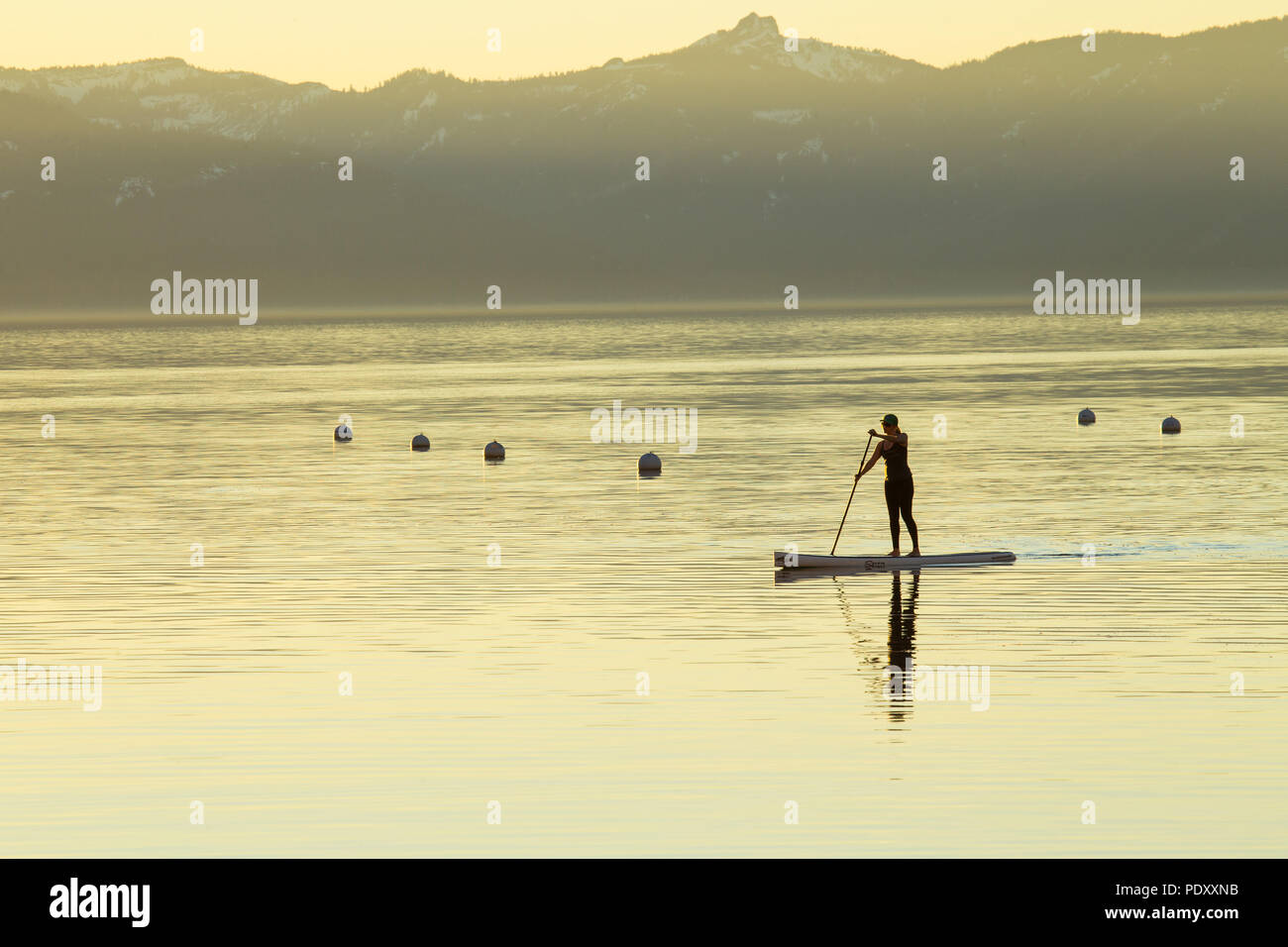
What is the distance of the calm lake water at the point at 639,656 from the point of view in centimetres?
1856

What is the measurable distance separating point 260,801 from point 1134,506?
30261mm

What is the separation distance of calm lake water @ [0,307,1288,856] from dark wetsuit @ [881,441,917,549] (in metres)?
1.39

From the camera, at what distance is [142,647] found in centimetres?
2777

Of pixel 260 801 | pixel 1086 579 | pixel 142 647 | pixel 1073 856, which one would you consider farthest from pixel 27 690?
pixel 1086 579

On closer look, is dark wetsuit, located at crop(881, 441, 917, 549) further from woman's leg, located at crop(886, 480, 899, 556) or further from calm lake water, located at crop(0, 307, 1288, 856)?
calm lake water, located at crop(0, 307, 1288, 856)

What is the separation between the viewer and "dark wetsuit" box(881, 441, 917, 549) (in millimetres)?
35781

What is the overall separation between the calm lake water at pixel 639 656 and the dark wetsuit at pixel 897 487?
54.8 inches

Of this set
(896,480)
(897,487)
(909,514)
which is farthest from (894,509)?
(896,480)

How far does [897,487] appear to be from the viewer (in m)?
35.9

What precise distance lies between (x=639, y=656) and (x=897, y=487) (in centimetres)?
1067

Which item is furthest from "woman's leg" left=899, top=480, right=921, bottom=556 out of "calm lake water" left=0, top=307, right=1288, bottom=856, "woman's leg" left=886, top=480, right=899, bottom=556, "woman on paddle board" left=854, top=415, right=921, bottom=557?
"calm lake water" left=0, top=307, right=1288, bottom=856

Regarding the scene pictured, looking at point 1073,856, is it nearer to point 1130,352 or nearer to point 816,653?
point 816,653

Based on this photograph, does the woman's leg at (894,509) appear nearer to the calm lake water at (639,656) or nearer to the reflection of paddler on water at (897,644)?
the reflection of paddler on water at (897,644)

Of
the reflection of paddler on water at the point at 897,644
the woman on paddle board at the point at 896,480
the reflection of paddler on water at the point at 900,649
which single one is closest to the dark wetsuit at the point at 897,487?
the woman on paddle board at the point at 896,480
